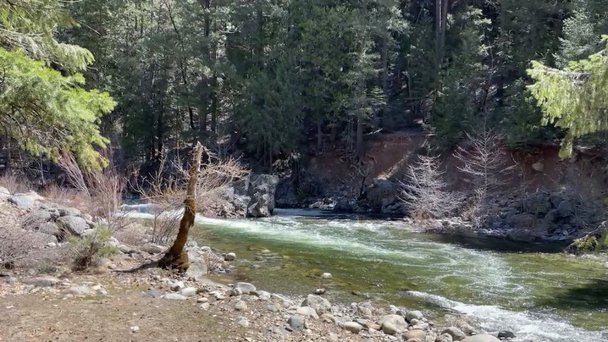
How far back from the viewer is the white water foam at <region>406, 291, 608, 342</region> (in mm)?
8789

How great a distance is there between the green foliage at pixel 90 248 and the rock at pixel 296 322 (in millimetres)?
4135

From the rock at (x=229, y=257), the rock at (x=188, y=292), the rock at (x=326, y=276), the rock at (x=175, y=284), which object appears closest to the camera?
the rock at (x=188, y=292)

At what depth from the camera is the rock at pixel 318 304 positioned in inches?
349

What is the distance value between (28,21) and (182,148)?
30.3 meters

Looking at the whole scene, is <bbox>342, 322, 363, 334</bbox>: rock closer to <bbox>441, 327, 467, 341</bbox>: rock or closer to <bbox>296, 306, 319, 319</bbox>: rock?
<bbox>296, 306, 319, 319</bbox>: rock

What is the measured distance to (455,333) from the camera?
845 centimetres

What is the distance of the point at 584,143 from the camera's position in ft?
74.9

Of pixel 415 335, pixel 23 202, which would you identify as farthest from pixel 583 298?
pixel 23 202

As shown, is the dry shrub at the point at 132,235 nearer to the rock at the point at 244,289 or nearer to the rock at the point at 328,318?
the rock at the point at 244,289

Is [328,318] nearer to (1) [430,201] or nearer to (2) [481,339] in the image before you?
(2) [481,339]

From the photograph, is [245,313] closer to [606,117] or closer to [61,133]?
[61,133]

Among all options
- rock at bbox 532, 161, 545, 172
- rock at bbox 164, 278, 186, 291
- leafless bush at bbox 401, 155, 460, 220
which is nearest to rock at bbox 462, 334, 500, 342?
rock at bbox 164, 278, 186, 291

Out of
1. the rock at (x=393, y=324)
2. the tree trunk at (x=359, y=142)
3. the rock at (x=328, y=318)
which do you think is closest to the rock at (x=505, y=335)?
the rock at (x=393, y=324)

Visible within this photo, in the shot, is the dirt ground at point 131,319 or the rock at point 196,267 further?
the rock at point 196,267
